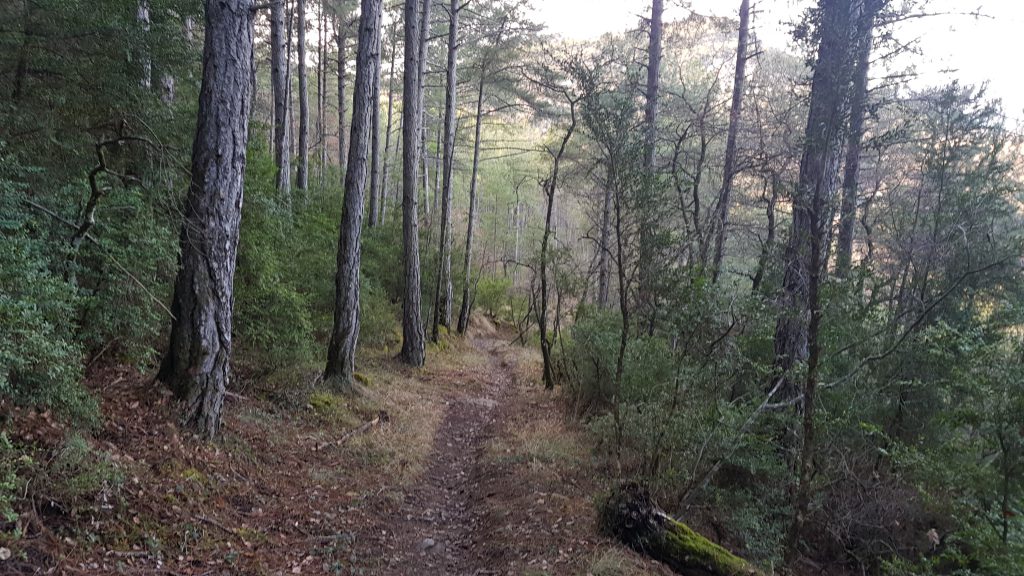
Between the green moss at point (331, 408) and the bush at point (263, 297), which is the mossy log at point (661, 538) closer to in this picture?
the green moss at point (331, 408)

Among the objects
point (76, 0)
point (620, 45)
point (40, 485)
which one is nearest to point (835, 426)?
point (40, 485)

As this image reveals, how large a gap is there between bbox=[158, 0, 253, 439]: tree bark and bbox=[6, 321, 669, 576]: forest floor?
301mm

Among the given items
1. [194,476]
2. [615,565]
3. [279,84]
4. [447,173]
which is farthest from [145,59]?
[447,173]

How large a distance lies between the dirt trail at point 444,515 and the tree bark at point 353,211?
209 centimetres

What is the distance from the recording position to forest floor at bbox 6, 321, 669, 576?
153 inches

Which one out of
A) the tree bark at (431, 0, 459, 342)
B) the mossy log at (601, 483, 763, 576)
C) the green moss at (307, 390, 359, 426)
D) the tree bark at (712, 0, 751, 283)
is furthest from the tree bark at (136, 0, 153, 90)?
the tree bark at (712, 0, 751, 283)

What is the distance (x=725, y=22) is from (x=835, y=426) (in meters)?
10.3

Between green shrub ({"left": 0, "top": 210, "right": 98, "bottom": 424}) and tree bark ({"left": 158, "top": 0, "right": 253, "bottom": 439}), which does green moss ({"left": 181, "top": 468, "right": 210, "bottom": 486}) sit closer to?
tree bark ({"left": 158, "top": 0, "right": 253, "bottom": 439})

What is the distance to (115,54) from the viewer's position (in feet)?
21.5

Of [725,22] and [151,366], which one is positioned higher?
[725,22]

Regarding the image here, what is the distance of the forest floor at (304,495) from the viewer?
3881 millimetres

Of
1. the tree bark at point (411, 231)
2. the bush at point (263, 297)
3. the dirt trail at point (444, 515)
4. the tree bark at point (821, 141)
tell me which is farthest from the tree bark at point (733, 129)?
the bush at point (263, 297)

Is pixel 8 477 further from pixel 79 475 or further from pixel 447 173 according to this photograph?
pixel 447 173

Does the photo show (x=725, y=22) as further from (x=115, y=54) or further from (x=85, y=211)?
(x=85, y=211)
